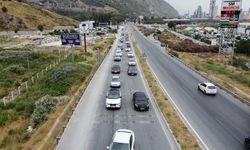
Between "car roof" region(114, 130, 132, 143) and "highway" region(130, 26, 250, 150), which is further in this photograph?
"highway" region(130, 26, 250, 150)

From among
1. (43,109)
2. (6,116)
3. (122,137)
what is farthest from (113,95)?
(6,116)

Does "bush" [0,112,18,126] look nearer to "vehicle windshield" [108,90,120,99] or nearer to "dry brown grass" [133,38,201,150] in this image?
"vehicle windshield" [108,90,120,99]

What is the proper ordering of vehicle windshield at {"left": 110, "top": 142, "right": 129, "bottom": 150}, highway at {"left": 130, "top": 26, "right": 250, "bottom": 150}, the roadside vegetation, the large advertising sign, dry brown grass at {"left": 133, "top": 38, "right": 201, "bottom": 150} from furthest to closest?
the large advertising sign, the roadside vegetation, highway at {"left": 130, "top": 26, "right": 250, "bottom": 150}, dry brown grass at {"left": 133, "top": 38, "right": 201, "bottom": 150}, vehicle windshield at {"left": 110, "top": 142, "right": 129, "bottom": 150}

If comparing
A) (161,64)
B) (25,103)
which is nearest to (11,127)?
(25,103)

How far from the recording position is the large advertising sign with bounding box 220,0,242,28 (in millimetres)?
65562

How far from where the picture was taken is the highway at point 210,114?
70.2ft

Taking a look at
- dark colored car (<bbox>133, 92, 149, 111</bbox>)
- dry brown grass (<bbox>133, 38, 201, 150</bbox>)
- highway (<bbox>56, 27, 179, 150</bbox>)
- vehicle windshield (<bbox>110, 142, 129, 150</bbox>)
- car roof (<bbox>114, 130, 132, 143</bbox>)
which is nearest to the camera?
vehicle windshield (<bbox>110, 142, 129, 150</bbox>)

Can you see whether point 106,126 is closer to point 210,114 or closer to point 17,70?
point 210,114

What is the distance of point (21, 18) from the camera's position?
431ft

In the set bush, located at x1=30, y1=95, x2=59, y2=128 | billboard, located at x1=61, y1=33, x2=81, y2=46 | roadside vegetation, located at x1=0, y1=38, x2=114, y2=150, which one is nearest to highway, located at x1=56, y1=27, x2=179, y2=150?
roadside vegetation, located at x1=0, y1=38, x2=114, y2=150

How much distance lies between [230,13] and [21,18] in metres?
101

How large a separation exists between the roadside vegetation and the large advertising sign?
34.2m

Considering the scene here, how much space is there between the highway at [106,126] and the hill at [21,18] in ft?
342

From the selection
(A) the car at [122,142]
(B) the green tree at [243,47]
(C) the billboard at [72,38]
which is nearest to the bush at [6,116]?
(A) the car at [122,142]
